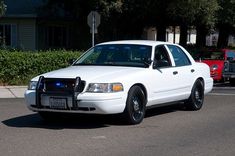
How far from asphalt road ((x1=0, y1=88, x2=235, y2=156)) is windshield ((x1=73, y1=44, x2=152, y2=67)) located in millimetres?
1092

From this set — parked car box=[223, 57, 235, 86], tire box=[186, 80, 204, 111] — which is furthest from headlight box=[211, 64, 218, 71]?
tire box=[186, 80, 204, 111]

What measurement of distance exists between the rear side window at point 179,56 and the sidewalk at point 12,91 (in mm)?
5662

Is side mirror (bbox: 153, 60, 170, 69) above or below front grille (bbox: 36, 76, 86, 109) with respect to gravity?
above

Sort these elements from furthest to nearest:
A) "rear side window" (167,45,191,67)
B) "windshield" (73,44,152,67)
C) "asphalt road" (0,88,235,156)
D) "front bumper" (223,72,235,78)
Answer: "front bumper" (223,72,235,78), "rear side window" (167,45,191,67), "windshield" (73,44,152,67), "asphalt road" (0,88,235,156)

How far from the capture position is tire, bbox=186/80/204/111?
12156 millimetres

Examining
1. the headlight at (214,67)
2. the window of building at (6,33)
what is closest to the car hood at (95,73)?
the headlight at (214,67)

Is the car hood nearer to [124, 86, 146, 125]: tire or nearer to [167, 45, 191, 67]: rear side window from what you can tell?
[124, 86, 146, 125]: tire

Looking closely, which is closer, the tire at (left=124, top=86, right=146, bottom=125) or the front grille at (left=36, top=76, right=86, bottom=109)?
the front grille at (left=36, top=76, right=86, bottom=109)

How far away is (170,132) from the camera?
9422 mm

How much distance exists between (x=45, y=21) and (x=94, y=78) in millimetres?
27001

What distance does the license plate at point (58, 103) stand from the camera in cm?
949

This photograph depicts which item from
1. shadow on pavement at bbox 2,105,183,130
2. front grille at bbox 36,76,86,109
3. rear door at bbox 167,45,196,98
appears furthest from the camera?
rear door at bbox 167,45,196,98

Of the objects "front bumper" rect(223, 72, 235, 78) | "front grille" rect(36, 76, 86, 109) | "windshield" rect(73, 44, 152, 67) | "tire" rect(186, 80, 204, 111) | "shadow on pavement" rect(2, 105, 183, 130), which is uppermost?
"windshield" rect(73, 44, 152, 67)

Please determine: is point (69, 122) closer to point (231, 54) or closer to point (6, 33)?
point (231, 54)
